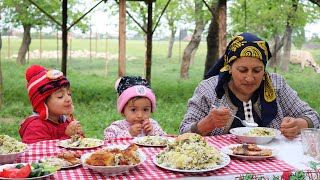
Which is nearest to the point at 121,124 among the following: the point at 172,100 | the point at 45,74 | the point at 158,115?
the point at 45,74

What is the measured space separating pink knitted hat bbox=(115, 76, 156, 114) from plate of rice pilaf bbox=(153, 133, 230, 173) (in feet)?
3.19

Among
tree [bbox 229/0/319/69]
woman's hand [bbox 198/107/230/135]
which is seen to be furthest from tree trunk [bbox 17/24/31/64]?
woman's hand [bbox 198/107/230/135]

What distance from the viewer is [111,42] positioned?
136 ft

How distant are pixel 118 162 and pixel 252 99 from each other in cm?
154

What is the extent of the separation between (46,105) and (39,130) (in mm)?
176

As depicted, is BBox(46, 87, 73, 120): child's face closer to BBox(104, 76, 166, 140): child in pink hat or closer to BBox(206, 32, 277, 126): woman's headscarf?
BBox(104, 76, 166, 140): child in pink hat

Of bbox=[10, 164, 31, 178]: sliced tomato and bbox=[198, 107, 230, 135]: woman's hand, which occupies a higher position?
bbox=[198, 107, 230, 135]: woman's hand

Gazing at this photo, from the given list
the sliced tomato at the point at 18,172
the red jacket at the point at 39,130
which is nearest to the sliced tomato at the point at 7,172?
the sliced tomato at the point at 18,172

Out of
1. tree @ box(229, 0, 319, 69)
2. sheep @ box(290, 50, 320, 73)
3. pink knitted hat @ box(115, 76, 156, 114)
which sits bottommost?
sheep @ box(290, 50, 320, 73)

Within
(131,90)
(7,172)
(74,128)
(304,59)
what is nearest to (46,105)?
(74,128)

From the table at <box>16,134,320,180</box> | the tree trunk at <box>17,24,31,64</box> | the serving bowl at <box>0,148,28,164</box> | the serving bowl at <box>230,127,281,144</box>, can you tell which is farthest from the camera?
the tree trunk at <box>17,24,31,64</box>

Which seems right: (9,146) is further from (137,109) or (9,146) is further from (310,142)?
(310,142)

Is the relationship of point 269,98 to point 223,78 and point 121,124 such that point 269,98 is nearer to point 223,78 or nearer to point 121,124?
point 223,78

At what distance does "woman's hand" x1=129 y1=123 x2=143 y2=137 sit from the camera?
10.7 ft
